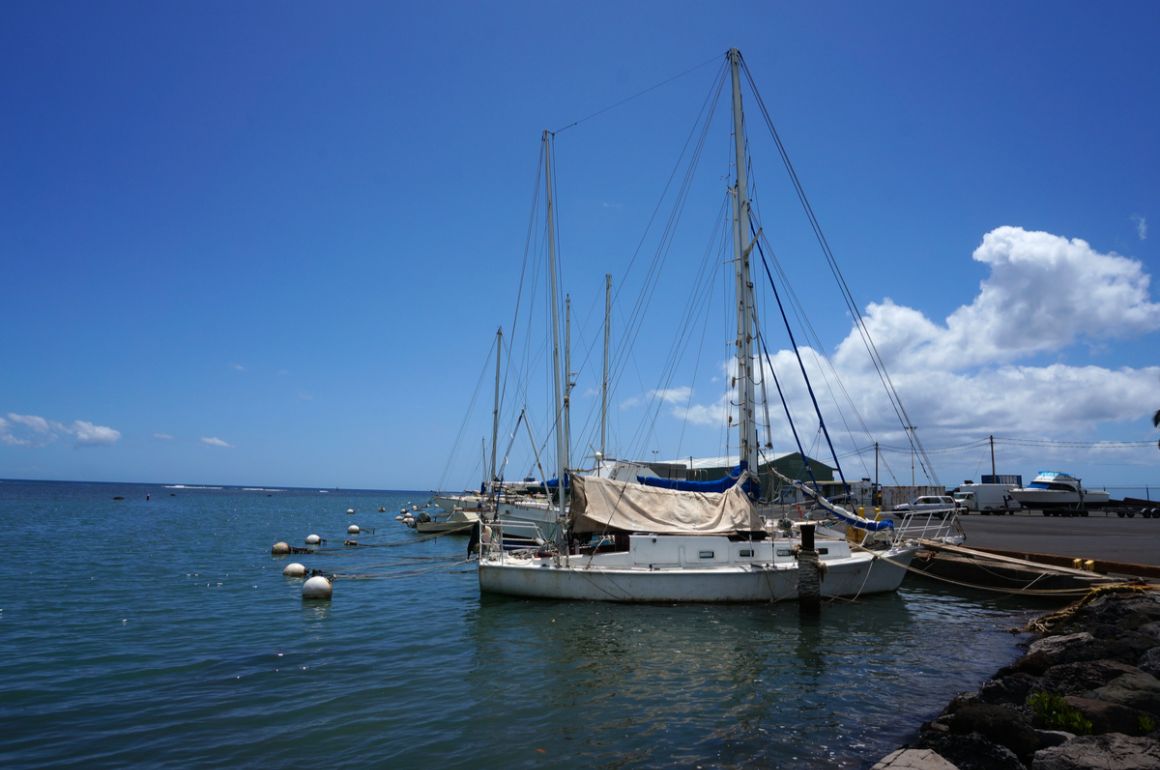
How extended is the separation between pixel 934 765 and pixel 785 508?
1895 cm

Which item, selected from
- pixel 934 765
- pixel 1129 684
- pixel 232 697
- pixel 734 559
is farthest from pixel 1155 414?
pixel 232 697

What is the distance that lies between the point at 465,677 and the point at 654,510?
9.87 metres

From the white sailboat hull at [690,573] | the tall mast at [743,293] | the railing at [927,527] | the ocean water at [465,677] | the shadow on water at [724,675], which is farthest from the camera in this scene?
the tall mast at [743,293]

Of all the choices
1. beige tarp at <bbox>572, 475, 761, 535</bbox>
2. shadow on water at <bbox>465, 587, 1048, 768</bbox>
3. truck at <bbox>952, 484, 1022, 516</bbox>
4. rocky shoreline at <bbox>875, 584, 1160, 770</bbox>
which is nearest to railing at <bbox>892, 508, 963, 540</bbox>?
shadow on water at <bbox>465, 587, 1048, 768</bbox>

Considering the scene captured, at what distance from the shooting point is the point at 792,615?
20.9 metres

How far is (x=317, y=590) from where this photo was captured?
24.1 meters

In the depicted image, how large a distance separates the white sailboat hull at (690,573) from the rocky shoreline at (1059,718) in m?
7.93

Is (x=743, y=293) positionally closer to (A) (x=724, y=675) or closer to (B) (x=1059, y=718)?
(A) (x=724, y=675)

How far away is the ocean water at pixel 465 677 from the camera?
35.8ft

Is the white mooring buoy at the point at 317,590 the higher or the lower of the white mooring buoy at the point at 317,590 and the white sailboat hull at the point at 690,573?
the lower

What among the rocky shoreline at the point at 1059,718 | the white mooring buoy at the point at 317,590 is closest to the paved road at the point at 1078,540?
the rocky shoreline at the point at 1059,718

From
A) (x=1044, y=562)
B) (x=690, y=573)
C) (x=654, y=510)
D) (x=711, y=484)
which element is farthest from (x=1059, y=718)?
(x=1044, y=562)

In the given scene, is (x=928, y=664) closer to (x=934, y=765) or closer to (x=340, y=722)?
(x=934, y=765)

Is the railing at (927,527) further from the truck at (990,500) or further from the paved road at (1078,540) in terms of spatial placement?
the truck at (990,500)
